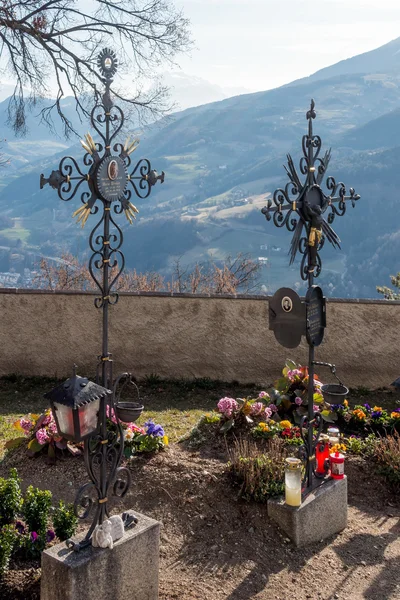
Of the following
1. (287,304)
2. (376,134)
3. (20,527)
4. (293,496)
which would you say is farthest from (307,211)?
(376,134)

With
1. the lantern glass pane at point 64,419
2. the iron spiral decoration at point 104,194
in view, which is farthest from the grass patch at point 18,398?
the lantern glass pane at point 64,419

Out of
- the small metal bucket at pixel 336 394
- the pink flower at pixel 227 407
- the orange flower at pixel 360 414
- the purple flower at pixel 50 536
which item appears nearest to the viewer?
the purple flower at pixel 50 536

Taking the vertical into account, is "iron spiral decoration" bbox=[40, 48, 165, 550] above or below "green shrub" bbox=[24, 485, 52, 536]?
above

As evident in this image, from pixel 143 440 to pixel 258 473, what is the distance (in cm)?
138

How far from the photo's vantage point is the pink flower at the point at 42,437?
6.38 m

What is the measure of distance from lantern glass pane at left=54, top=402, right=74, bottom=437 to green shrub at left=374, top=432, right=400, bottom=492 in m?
3.72

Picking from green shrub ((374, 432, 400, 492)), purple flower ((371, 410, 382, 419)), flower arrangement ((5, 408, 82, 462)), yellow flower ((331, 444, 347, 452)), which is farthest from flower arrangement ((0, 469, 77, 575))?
purple flower ((371, 410, 382, 419))

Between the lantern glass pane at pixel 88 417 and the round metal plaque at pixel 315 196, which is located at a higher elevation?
the round metal plaque at pixel 315 196

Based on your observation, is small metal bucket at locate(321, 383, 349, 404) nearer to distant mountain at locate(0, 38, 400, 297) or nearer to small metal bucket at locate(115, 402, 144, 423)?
small metal bucket at locate(115, 402, 144, 423)

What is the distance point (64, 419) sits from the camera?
3926 millimetres

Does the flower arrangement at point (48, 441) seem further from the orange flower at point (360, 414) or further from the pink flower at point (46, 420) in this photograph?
the orange flower at point (360, 414)

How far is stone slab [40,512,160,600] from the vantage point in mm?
3736

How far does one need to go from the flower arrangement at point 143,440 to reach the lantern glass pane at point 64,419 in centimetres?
240

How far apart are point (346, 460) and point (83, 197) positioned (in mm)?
4211
